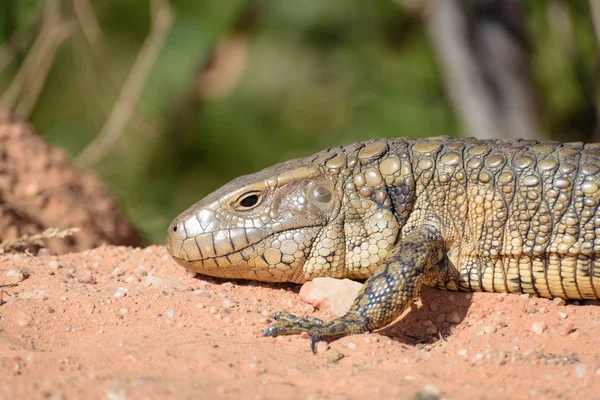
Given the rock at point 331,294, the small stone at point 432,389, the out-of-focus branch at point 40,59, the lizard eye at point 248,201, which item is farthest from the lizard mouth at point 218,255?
the out-of-focus branch at point 40,59

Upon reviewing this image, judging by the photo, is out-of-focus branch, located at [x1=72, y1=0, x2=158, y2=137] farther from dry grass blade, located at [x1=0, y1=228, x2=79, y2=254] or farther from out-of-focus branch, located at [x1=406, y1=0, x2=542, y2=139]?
dry grass blade, located at [x1=0, y1=228, x2=79, y2=254]

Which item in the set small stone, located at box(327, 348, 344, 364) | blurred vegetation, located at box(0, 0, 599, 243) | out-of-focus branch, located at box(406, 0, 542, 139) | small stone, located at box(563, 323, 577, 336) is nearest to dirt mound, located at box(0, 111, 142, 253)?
small stone, located at box(327, 348, 344, 364)

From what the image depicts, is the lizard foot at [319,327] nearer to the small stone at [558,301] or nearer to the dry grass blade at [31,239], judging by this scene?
the small stone at [558,301]

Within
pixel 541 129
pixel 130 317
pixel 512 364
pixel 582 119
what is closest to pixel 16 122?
pixel 130 317

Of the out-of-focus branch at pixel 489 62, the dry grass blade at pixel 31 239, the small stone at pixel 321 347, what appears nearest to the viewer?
the small stone at pixel 321 347

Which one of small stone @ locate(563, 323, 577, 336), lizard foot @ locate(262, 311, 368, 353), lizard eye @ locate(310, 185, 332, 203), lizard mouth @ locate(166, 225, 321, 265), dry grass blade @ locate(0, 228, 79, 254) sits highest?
dry grass blade @ locate(0, 228, 79, 254)
